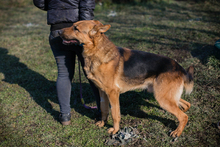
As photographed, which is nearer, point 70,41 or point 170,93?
point 70,41

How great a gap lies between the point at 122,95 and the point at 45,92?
1985mm

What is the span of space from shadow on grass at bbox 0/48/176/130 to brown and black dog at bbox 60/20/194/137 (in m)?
0.74

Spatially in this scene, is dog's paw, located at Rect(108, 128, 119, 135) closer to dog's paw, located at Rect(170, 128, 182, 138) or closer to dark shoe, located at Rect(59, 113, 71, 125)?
dark shoe, located at Rect(59, 113, 71, 125)

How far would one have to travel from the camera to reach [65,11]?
8.73 ft

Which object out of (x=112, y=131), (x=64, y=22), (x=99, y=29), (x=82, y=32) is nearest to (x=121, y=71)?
(x=99, y=29)

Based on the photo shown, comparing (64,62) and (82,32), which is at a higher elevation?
(82,32)

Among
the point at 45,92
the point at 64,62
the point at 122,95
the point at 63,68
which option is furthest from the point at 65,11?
the point at 45,92

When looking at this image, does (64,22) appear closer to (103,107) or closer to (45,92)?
(103,107)

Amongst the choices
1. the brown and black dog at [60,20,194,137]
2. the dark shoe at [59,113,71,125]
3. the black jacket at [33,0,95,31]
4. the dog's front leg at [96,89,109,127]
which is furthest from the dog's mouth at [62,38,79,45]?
the dark shoe at [59,113,71,125]

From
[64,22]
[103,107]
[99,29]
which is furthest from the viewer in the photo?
[103,107]

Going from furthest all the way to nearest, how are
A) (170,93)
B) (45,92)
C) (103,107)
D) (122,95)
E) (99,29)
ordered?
(45,92), (122,95), (103,107), (170,93), (99,29)

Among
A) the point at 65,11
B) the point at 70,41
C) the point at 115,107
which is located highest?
the point at 65,11

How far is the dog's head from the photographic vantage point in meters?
2.62

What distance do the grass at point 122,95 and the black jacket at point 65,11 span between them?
6.23 ft
